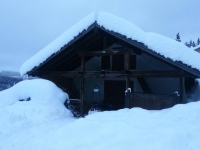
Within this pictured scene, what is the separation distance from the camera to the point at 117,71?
375 inches

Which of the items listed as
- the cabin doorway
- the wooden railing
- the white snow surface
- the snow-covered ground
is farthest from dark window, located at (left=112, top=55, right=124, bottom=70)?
the snow-covered ground

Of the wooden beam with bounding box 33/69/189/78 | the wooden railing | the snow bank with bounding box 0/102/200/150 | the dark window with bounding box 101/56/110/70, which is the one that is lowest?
the snow bank with bounding box 0/102/200/150

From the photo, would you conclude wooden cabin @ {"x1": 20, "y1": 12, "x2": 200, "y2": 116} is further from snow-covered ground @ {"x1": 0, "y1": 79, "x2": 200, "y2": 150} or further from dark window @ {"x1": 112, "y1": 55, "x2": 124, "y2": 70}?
snow-covered ground @ {"x1": 0, "y1": 79, "x2": 200, "y2": 150}

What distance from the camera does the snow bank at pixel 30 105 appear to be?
7.21 meters

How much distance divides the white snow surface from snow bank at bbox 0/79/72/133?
1.63 meters

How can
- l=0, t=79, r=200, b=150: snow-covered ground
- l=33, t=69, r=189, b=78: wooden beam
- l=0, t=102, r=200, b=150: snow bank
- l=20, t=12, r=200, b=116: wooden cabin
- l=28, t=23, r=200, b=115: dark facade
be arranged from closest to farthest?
l=0, t=102, r=200, b=150: snow bank
l=0, t=79, r=200, b=150: snow-covered ground
l=20, t=12, r=200, b=116: wooden cabin
l=28, t=23, r=200, b=115: dark facade
l=33, t=69, r=189, b=78: wooden beam

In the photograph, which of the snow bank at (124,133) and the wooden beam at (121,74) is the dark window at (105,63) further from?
the snow bank at (124,133)

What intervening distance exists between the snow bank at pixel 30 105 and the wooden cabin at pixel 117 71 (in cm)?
141

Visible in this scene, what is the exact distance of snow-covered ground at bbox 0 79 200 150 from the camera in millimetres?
4340

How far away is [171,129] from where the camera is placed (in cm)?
473

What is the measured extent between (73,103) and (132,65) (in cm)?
432

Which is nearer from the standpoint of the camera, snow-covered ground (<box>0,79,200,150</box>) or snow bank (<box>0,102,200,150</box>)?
snow bank (<box>0,102,200,150</box>)

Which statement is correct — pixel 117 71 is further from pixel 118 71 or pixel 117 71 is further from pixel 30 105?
pixel 30 105

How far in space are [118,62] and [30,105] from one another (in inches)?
248
